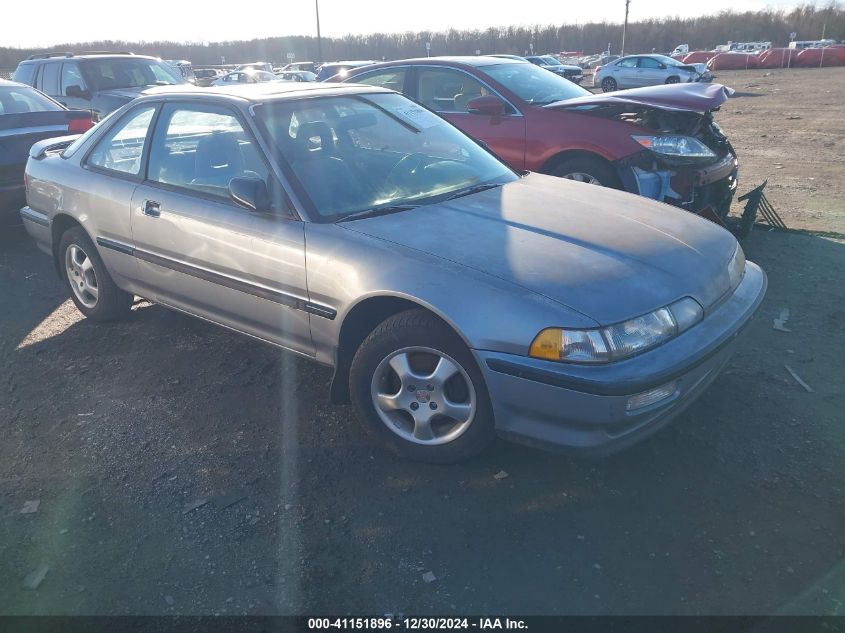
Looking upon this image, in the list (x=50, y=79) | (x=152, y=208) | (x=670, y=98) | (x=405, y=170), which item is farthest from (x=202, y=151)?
(x=50, y=79)

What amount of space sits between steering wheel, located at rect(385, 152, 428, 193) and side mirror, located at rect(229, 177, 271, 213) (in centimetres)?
67

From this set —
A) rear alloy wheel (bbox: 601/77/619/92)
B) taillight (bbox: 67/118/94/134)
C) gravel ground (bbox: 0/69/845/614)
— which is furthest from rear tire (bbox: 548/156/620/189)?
rear alloy wheel (bbox: 601/77/619/92)

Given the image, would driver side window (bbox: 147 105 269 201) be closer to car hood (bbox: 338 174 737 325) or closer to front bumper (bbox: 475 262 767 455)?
car hood (bbox: 338 174 737 325)

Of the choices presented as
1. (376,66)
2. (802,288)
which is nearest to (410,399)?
(802,288)

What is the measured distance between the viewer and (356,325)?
10.4 ft

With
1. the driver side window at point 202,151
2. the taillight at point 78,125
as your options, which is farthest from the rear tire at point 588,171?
the taillight at point 78,125

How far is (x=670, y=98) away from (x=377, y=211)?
12.0ft

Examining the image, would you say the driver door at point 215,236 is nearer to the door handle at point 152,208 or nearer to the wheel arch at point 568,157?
the door handle at point 152,208

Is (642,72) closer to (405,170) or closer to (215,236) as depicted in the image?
(405,170)

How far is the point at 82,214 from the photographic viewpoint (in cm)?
443

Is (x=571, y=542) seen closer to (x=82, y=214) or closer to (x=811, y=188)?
(x=82, y=214)

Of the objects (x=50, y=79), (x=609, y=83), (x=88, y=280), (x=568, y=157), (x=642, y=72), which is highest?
(x=50, y=79)

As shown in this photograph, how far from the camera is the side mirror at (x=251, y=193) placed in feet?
10.7

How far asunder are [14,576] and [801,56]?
47211 millimetres
